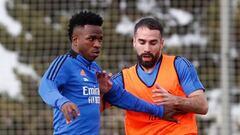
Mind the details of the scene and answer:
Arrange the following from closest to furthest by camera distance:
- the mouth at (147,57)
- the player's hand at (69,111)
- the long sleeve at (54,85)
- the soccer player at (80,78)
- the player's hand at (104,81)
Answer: the player's hand at (69,111), the long sleeve at (54,85), the soccer player at (80,78), the player's hand at (104,81), the mouth at (147,57)

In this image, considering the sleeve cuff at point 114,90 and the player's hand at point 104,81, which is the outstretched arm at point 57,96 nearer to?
the player's hand at point 104,81

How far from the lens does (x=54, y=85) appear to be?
3.97 m

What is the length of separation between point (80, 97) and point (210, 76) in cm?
472

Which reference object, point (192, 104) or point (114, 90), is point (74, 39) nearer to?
point (114, 90)

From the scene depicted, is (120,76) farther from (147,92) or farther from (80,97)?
(80,97)

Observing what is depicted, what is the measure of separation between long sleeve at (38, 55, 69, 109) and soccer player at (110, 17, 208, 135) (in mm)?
568

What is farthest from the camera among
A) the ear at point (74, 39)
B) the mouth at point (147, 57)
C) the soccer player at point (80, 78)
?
the mouth at point (147, 57)

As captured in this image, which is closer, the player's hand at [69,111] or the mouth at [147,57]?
the player's hand at [69,111]

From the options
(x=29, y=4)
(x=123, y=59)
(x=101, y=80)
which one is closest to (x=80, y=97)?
(x=101, y=80)

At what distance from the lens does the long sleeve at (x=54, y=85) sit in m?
3.84

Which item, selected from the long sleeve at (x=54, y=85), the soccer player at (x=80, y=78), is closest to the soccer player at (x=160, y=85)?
the soccer player at (x=80, y=78)

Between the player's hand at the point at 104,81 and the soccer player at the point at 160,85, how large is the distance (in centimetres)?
20

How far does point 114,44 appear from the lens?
9.13 metres

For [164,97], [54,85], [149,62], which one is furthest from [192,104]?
[54,85]
